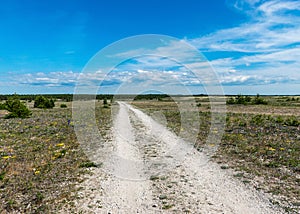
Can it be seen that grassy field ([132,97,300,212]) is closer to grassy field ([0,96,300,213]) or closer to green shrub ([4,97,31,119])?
grassy field ([0,96,300,213])

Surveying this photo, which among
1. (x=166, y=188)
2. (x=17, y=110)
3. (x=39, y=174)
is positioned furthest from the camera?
(x=17, y=110)

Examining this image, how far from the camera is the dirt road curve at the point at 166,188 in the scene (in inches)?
259

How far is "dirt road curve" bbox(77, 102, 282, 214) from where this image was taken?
6.58m

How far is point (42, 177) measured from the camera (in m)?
9.16

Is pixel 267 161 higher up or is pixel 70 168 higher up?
pixel 267 161

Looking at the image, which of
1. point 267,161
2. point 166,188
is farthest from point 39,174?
point 267,161

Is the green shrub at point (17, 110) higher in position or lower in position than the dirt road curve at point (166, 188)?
higher

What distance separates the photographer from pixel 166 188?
799 centimetres

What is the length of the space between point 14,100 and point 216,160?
109 ft

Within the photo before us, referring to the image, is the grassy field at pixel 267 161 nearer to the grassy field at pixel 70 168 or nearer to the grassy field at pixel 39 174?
the grassy field at pixel 70 168

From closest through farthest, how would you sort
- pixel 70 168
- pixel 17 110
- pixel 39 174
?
pixel 39 174 < pixel 70 168 < pixel 17 110

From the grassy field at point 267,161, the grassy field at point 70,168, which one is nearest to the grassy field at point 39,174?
the grassy field at point 70,168

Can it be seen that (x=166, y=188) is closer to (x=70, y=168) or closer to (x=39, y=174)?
(x=70, y=168)

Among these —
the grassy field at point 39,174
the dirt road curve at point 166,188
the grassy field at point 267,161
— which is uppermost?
the grassy field at point 267,161
